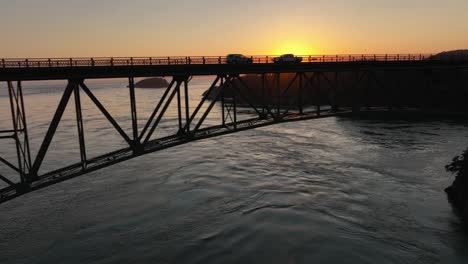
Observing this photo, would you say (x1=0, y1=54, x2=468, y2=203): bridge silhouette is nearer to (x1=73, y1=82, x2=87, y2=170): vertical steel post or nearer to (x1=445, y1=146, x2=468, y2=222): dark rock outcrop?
(x1=73, y1=82, x2=87, y2=170): vertical steel post

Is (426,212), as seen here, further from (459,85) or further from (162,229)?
(459,85)

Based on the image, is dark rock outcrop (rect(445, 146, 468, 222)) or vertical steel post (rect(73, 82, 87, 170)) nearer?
vertical steel post (rect(73, 82, 87, 170))

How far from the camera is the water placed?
1043 inches

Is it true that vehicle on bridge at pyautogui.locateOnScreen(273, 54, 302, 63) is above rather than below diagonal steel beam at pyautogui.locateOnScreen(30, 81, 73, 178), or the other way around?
above

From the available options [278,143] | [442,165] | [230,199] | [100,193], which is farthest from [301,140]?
[100,193]

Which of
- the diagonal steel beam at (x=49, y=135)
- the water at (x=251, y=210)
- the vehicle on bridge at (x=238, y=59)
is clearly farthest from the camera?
the vehicle on bridge at (x=238, y=59)

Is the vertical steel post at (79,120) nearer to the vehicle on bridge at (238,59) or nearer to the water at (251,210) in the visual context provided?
the water at (251,210)

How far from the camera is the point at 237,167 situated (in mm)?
49094

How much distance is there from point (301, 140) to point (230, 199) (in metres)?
32.6

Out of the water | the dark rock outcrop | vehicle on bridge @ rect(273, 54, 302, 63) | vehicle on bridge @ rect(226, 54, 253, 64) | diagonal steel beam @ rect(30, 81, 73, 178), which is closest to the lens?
diagonal steel beam @ rect(30, 81, 73, 178)

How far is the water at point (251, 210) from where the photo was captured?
26.5 metres

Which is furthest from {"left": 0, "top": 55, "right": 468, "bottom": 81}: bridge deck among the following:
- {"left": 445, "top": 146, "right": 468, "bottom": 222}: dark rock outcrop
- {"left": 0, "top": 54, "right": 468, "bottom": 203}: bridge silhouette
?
Result: {"left": 445, "top": 146, "right": 468, "bottom": 222}: dark rock outcrop

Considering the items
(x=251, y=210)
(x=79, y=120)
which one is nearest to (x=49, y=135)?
(x=79, y=120)

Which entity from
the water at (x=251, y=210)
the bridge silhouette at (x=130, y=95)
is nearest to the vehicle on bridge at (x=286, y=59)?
the bridge silhouette at (x=130, y=95)
